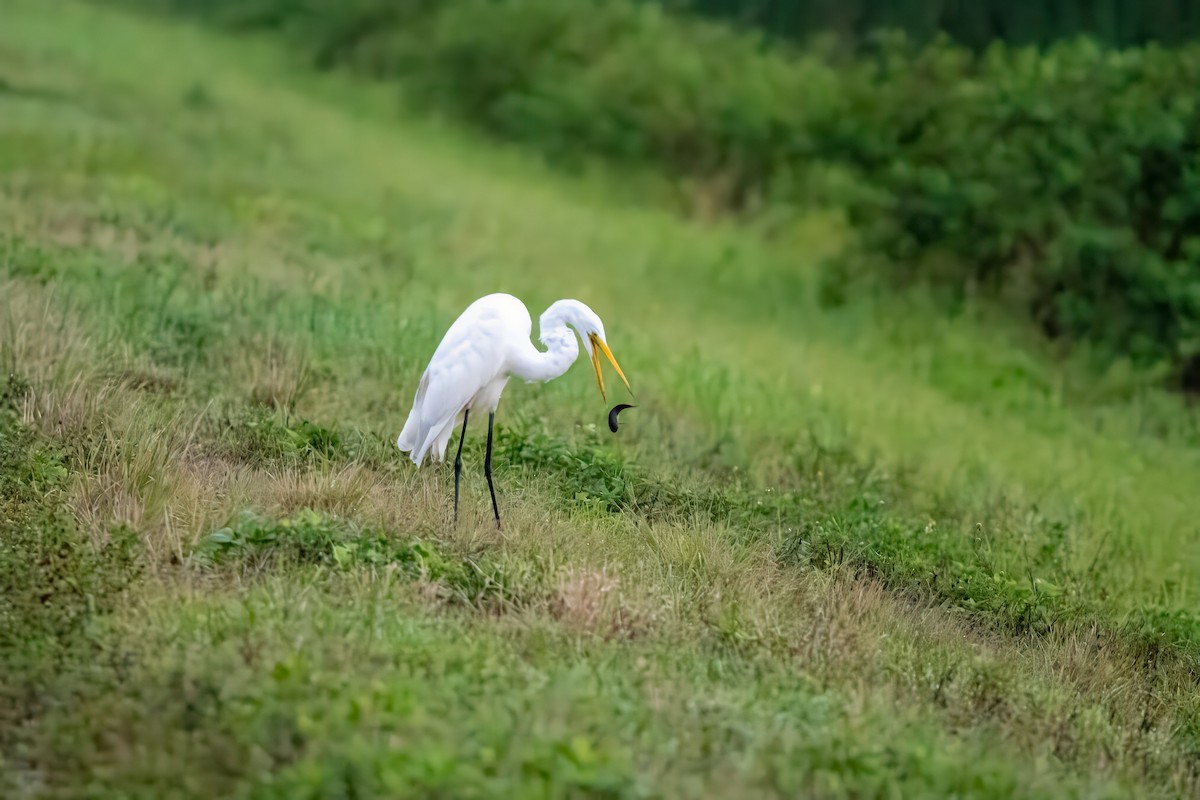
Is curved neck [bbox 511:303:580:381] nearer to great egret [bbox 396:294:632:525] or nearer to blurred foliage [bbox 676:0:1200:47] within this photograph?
great egret [bbox 396:294:632:525]

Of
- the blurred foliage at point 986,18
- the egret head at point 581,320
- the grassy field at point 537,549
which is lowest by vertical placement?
the grassy field at point 537,549

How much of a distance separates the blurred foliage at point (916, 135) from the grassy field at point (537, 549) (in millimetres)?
1151

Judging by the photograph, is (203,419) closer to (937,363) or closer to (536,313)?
(536,313)

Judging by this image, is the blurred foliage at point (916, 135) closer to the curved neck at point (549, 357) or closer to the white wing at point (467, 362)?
the curved neck at point (549, 357)

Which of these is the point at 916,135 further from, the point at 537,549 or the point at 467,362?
the point at 537,549

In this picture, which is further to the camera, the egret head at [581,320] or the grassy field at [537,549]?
the egret head at [581,320]

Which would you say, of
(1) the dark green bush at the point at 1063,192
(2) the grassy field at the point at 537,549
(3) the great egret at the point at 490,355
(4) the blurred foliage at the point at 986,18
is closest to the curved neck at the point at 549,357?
(3) the great egret at the point at 490,355

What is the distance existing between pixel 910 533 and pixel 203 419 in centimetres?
375

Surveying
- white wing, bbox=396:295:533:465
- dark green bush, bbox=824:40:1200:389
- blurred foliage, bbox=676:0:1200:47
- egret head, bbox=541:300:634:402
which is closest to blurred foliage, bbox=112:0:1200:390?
dark green bush, bbox=824:40:1200:389

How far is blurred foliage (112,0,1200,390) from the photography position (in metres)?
14.4

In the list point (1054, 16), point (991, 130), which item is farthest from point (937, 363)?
point (1054, 16)

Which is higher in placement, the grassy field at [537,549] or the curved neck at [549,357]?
the curved neck at [549,357]

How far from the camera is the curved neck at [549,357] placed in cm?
664

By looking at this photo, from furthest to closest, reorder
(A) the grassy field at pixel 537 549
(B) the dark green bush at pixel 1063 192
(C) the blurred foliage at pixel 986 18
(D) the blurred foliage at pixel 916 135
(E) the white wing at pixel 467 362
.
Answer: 1. (C) the blurred foliage at pixel 986 18
2. (D) the blurred foliage at pixel 916 135
3. (B) the dark green bush at pixel 1063 192
4. (E) the white wing at pixel 467 362
5. (A) the grassy field at pixel 537 549
